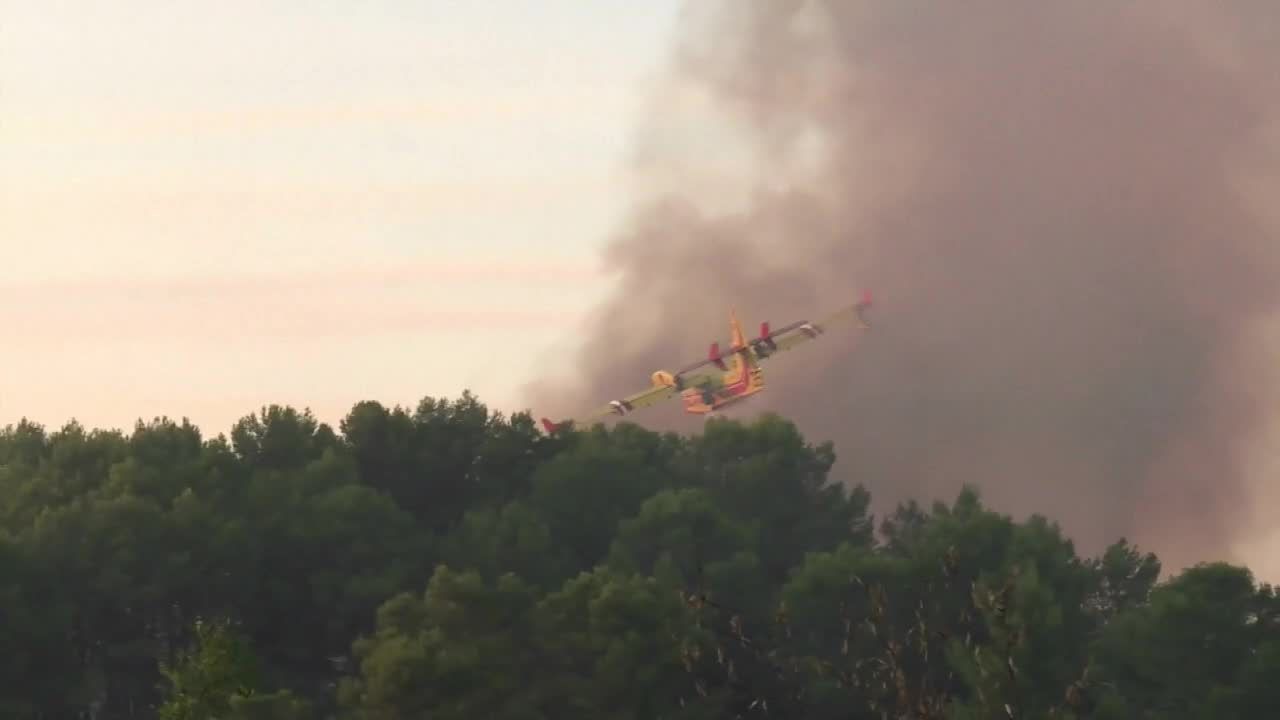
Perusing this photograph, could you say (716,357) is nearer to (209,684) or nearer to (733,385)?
(733,385)

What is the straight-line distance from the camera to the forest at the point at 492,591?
3182 inches

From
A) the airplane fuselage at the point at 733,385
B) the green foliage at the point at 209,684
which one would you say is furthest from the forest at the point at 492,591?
the airplane fuselage at the point at 733,385

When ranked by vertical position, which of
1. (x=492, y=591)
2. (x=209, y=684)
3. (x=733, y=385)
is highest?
(x=733, y=385)

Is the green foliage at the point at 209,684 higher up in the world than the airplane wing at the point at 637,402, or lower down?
lower down

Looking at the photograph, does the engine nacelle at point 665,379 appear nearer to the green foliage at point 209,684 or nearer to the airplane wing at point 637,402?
the airplane wing at point 637,402

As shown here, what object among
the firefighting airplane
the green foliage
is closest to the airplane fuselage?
the firefighting airplane

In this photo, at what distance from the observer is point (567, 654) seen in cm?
8650

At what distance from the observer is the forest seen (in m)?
80.8

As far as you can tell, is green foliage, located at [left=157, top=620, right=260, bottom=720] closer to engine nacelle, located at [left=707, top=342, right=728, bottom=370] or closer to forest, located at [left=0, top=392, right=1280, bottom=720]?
forest, located at [left=0, top=392, right=1280, bottom=720]

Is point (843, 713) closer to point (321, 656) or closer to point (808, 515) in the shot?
point (321, 656)

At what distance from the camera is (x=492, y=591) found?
85875 millimetres

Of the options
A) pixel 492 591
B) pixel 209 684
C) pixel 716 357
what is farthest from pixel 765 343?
pixel 209 684

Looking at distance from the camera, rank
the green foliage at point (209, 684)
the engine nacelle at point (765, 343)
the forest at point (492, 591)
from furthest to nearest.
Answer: the engine nacelle at point (765, 343)
the forest at point (492, 591)
the green foliage at point (209, 684)

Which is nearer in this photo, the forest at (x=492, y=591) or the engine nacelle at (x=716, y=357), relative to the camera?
the forest at (x=492, y=591)
